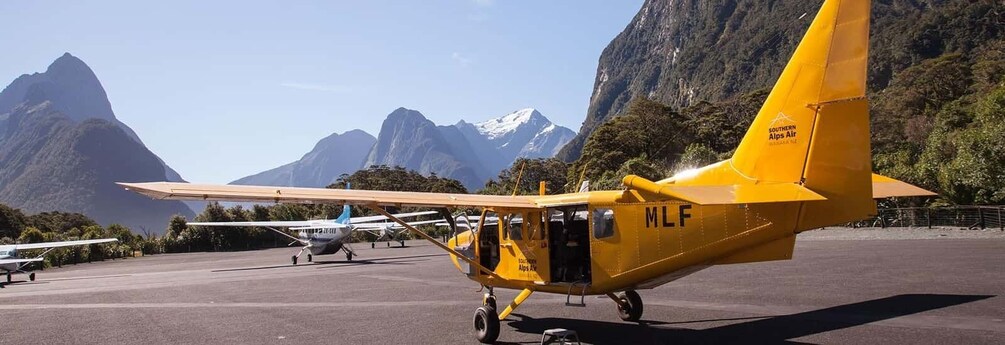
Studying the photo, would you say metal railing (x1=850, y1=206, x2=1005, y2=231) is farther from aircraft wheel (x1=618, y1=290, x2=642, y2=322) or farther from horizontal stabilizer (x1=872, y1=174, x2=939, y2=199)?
aircraft wheel (x1=618, y1=290, x2=642, y2=322)

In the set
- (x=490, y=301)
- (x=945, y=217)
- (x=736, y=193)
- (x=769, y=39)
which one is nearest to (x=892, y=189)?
(x=736, y=193)

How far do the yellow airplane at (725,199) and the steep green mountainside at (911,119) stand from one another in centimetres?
204

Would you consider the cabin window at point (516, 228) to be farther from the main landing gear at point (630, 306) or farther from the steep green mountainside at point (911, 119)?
the main landing gear at point (630, 306)

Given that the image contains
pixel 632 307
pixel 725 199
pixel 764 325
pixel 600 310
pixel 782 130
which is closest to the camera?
pixel 725 199

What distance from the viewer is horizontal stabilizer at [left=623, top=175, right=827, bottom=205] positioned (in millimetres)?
7102

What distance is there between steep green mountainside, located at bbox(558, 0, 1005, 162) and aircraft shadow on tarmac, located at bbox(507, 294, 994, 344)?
101m

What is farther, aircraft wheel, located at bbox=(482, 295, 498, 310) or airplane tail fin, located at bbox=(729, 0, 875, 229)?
aircraft wheel, located at bbox=(482, 295, 498, 310)

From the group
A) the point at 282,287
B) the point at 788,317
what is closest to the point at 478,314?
the point at 788,317

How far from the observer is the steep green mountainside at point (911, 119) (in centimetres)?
3753

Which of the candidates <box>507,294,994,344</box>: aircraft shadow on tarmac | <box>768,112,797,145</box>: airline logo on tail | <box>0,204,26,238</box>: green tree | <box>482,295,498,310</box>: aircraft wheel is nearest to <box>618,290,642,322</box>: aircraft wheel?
<box>507,294,994,344</box>: aircraft shadow on tarmac

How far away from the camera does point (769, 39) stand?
144 m

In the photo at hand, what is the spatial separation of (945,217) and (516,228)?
3498 centimetres

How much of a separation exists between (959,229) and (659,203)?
32.0m

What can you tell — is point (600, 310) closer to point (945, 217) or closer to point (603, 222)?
point (603, 222)
